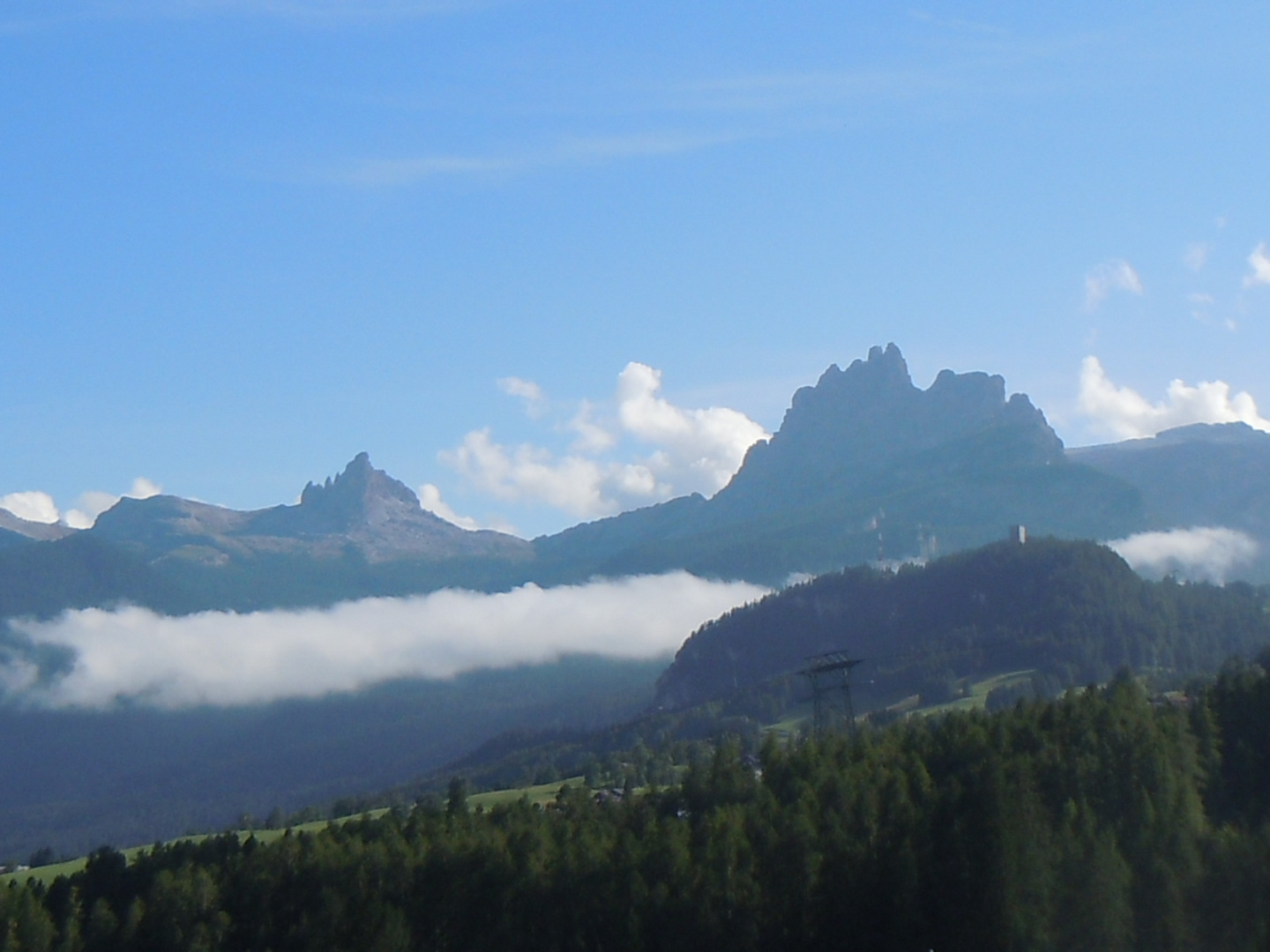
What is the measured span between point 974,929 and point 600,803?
166 feet

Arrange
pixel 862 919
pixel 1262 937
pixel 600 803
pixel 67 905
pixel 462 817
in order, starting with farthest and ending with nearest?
pixel 600 803
pixel 462 817
pixel 67 905
pixel 862 919
pixel 1262 937

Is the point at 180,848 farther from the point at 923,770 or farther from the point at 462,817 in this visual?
the point at 923,770

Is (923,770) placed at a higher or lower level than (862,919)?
higher

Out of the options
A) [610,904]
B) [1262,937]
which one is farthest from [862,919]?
[1262,937]

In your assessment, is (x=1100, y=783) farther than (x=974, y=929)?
Yes

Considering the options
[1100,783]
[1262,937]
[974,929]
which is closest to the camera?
[1262,937]

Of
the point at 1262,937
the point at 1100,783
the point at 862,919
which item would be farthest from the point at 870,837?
the point at 1262,937

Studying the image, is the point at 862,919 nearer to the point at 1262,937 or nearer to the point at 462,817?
the point at 1262,937

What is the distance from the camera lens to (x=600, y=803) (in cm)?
13300

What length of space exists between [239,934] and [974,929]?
4528cm

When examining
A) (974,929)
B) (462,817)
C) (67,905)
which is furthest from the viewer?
(462,817)

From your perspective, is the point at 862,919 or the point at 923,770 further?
the point at 923,770

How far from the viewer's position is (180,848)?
424 ft

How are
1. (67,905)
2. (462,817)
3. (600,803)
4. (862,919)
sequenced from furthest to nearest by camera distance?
1. (600,803)
2. (462,817)
3. (67,905)
4. (862,919)
